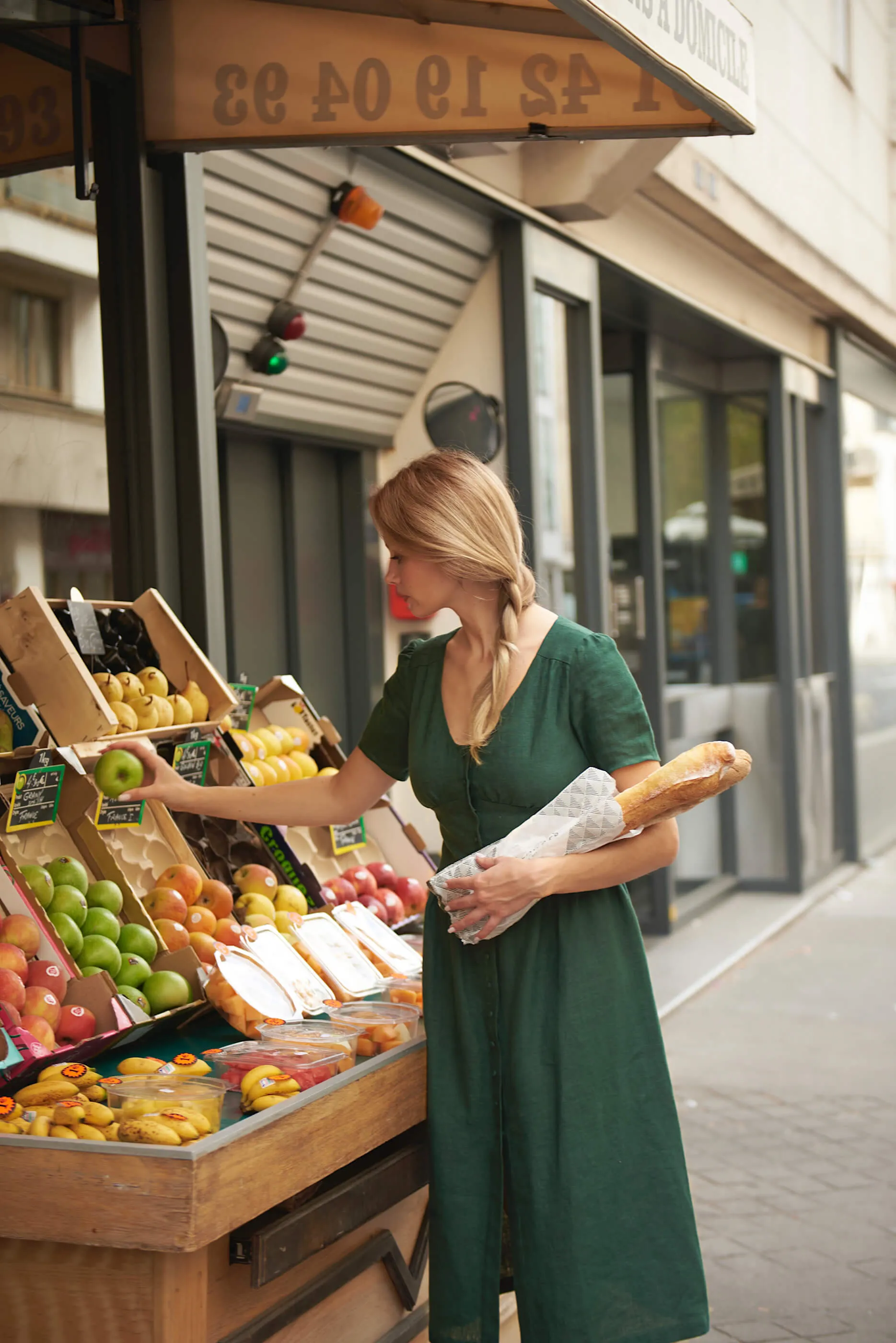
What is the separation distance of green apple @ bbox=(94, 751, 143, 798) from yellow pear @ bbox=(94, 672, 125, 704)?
163mm

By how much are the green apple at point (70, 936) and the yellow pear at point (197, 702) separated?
0.74m

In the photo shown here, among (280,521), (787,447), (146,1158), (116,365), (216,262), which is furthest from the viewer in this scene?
(787,447)

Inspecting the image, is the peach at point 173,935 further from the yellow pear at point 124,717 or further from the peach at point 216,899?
the yellow pear at point 124,717

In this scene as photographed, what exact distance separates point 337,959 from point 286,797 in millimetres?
441

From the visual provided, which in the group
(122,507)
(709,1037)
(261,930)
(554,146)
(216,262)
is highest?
(554,146)

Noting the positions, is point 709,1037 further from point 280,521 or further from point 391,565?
point 391,565

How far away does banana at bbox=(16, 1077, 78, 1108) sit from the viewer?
2.31 meters

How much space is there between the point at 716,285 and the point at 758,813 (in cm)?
357

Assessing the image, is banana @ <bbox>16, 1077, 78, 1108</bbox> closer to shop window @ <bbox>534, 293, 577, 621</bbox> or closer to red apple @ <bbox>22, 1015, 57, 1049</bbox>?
red apple @ <bbox>22, 1015, 57, 1049</bbox>

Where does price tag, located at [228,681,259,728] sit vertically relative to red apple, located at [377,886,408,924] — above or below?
above

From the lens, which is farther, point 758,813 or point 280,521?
point 758,813

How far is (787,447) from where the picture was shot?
9602 mm

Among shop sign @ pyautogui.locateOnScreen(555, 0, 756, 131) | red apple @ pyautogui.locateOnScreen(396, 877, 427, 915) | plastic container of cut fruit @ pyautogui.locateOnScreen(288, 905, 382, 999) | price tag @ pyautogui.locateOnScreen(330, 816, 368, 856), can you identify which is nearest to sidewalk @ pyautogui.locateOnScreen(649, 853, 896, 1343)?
red apple @ pyautogui.locateOnScreen(396, 877, 427, 915)

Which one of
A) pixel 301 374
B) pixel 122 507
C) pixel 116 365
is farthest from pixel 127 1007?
pixel 301 374
